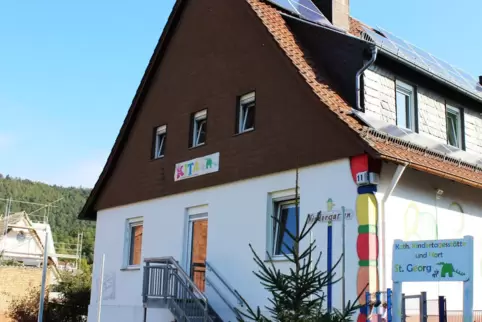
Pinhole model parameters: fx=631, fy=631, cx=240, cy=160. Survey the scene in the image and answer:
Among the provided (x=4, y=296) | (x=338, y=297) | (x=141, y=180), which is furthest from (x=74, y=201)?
(x=338, y=297)

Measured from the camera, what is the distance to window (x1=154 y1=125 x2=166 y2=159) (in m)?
17.0

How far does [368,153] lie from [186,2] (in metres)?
8.54

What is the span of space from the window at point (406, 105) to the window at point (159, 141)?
257 inches

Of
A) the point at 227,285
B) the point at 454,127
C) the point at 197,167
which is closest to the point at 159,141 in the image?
the point at 197,167

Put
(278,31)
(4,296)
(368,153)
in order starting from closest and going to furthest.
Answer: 1. (368,153)
2. (278,31)
3. (4,296)

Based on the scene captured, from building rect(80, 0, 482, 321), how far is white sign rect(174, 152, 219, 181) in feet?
0.14

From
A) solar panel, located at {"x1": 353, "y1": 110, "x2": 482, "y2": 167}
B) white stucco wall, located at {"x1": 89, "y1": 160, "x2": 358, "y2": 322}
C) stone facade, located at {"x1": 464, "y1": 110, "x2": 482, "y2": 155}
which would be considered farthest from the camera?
stone facade, located at {"x1": 464, "y1": 110, "x2": 482, "y2": 155}

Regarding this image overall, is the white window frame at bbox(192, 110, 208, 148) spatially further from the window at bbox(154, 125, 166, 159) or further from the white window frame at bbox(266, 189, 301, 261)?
the white window frame at bbox(266, 189, 301, 261)

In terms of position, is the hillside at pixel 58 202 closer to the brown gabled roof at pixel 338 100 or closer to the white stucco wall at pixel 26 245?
the white stucco wall at pixel 26 245

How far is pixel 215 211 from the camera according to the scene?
46.9 feet

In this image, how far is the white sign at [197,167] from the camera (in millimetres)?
14634

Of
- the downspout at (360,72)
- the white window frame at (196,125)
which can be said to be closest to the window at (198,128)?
the white window frame at (196,125)

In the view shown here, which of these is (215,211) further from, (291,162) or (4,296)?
(4,296)

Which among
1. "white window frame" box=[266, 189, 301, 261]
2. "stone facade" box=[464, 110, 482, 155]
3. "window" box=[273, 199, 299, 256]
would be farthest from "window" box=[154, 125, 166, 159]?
"stone facade" box=[464, 110, 482, 155]
